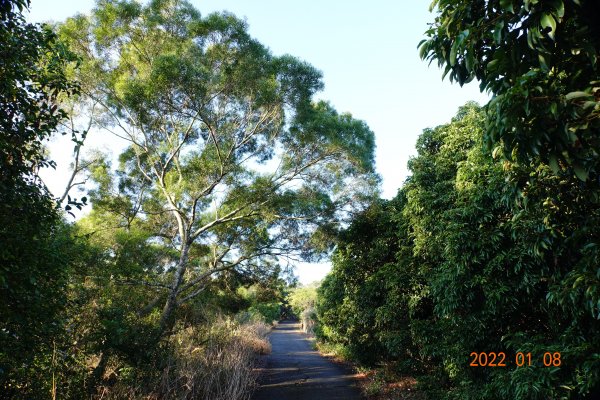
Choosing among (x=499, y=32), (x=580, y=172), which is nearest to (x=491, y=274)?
(x=580, y=172)

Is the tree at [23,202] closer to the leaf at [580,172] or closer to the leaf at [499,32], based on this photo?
the leaf at [499,32]

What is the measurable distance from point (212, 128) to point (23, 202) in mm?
7372

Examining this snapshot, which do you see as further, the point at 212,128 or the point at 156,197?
the point at 156,197

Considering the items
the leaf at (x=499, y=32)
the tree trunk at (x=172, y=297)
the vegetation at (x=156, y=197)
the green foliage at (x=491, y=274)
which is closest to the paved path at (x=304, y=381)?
the vegetation at (x=156, y=197)

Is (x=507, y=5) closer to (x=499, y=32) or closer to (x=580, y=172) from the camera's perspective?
A: (x=499, y=32)

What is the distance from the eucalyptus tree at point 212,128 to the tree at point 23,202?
533cm

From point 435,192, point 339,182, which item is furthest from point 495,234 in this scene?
point 339,182

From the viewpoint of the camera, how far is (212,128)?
33.3 feet

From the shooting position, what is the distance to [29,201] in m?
3.16

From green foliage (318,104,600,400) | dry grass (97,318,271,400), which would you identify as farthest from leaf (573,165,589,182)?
dry grass (97,318,271,400)

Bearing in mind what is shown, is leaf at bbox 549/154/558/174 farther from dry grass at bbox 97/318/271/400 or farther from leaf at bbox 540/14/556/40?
dry grass at bbox 97/318/271/400

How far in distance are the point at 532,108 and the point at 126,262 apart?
28.9 feet

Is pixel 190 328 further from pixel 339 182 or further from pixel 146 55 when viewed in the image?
pixel 146 55

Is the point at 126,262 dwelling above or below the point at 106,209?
below
